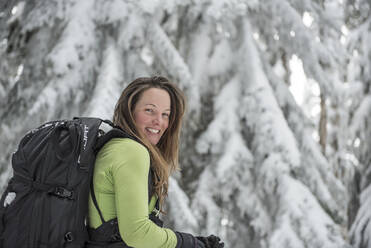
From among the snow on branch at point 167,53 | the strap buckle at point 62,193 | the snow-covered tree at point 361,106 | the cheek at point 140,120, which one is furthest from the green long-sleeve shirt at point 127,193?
the snow-covered tree at point 361,106

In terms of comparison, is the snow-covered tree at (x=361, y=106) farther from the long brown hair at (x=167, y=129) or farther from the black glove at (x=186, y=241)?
the black glove at (x=186, y=241)

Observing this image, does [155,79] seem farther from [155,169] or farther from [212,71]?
[212,71]

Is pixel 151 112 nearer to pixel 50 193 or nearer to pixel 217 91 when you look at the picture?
pixel 50 193

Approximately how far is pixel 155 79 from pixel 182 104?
0.17 meters

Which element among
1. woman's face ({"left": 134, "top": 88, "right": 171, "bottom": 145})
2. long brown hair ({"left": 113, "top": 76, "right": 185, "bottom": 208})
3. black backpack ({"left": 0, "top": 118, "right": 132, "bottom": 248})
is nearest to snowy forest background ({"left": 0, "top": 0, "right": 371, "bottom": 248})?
long brown hair ({"left": 113, "top": 76, "right": 185, "bottom": 208})

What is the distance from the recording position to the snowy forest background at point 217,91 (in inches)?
137

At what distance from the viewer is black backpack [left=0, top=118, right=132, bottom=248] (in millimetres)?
1442

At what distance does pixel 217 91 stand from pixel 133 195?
11.4ft

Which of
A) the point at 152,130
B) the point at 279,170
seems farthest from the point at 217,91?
the point at 152,130

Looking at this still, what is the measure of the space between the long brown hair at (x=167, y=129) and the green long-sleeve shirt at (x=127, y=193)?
0.54 feet

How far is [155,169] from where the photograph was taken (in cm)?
172

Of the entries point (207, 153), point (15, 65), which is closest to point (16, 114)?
point (15, 65)

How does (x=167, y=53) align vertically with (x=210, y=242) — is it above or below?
above

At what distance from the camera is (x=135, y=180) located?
1449 mm
